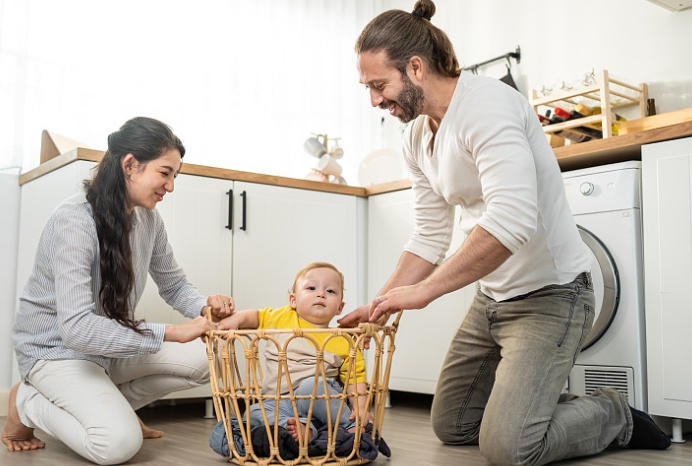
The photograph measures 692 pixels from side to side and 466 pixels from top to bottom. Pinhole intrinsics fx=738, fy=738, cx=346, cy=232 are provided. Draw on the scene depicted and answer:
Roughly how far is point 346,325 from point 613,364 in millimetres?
908

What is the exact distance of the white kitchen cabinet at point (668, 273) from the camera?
6.44 feet

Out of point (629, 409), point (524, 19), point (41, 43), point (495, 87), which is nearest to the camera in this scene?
point (495, 87)

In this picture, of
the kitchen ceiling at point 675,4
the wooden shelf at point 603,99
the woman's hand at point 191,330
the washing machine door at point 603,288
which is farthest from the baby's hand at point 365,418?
the kitchen ceiling at point 675,4

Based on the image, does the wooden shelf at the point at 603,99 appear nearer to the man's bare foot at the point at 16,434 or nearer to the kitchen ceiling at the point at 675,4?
the kitchen ceiling at the point at 675,4

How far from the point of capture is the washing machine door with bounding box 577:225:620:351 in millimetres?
2104

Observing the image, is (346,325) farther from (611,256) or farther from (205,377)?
(611,256)

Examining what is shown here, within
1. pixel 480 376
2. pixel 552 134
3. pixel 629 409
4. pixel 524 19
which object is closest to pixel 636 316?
pixel 629 409

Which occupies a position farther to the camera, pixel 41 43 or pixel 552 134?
pixel 41 43

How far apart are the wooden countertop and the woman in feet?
1.62

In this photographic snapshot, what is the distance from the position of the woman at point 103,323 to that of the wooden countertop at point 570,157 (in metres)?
0.49

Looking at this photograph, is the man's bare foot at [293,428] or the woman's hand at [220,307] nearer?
the man's bare foot at [293,428]

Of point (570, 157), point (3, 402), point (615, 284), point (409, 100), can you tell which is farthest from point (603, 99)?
point (3, 402)

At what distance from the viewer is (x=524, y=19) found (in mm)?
3287

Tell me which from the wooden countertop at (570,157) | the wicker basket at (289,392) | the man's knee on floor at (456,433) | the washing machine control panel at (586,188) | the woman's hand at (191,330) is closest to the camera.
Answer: the wicker basket at (289,392)
